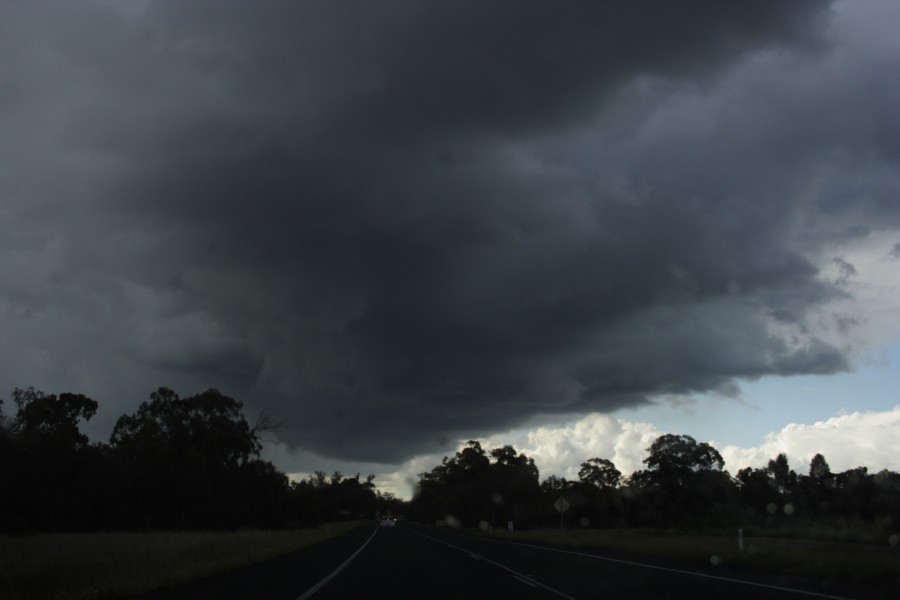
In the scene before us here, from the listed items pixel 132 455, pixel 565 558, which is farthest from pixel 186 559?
pixel 132 455

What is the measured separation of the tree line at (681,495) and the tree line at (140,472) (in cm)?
4172

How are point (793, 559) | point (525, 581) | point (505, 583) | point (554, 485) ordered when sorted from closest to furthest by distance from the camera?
point (505, 583) < point (525, 581) < point (793, 559) < point (554, 485)

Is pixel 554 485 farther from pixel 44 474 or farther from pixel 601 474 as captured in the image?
pixel 44 474

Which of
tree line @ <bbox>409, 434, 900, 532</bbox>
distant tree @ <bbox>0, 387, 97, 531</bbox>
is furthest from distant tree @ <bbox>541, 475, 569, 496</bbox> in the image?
distant tree @ <bbox>0, 387, 97, 531</bbox>

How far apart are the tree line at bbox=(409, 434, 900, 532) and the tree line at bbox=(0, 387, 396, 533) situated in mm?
41715

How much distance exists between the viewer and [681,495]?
362ft

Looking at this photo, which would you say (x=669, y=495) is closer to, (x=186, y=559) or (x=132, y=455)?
(x=132, y=455)

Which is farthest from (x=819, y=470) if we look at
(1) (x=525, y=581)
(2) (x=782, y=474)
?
(1) (x=525, y=581)

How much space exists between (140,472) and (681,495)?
77644 mm

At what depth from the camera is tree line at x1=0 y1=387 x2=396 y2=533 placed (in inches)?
2357

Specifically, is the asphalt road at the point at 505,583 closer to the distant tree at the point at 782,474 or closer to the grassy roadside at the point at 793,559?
the grassy roadside at the point at 793,559

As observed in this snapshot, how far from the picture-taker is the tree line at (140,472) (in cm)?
5988

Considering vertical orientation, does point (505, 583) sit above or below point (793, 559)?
below

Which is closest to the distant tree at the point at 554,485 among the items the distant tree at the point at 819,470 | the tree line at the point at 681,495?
the tree line at the point at 681,495
